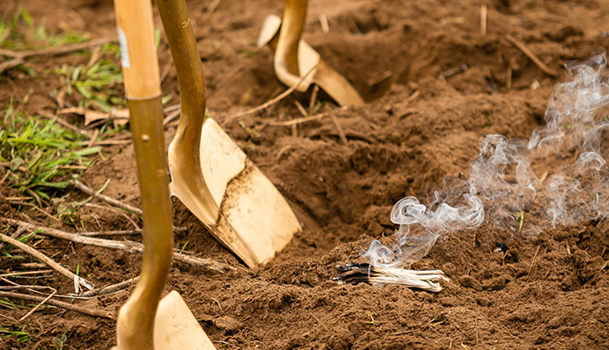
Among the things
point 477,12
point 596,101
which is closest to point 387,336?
point 596,101

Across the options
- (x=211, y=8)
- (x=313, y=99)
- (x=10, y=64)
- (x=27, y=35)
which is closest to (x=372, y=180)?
(x=313, y=99)

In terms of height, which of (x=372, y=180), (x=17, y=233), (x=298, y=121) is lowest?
(x=372, y=180)

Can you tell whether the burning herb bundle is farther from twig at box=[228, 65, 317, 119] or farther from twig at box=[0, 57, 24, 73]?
twig at box=[0, 57, 24, 73]

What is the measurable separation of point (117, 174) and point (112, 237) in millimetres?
396

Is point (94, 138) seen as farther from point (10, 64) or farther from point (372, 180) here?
point (372, 180)

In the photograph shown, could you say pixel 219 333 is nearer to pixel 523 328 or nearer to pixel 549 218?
pixel 523 328

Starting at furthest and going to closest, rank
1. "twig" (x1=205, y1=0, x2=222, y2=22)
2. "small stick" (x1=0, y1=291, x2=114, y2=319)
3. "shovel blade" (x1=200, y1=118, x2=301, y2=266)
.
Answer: "twig" (x1=205, y1=0, x2=222, y2=22) → "shovel blade" (x1=200, y1=118, x2=301, y2=266) → "small stick" (x1=0, y1=291, x2=114, y2=319)

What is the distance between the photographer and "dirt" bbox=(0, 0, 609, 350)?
1634 millimetres

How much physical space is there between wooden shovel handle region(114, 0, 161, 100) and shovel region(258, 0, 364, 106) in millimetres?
1634

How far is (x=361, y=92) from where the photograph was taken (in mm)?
3477

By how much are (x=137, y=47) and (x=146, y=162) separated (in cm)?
28

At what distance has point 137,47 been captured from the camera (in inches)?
51.1

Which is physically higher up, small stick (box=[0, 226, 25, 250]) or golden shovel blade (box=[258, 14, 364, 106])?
small stick (box=[0, 226, 25, 250])

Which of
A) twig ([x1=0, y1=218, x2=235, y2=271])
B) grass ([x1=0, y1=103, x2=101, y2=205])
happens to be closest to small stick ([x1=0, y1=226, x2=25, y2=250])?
twig ([x1=0, y1=218, x2=235, y2=271])
